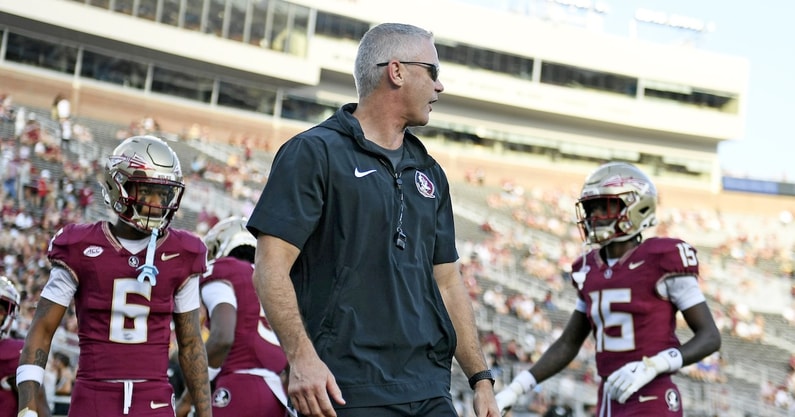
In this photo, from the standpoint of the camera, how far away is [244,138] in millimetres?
33562

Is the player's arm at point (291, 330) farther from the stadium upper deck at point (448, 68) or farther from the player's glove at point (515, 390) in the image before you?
the stadium upper deck at point (448, 68)

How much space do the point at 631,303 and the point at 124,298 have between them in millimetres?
2760

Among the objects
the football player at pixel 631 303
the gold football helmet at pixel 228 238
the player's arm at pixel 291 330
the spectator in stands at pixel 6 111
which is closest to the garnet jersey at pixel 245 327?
the gold football helmet at pixel 228 238

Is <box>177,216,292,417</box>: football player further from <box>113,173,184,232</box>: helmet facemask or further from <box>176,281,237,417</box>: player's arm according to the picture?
<box>113,173,184,232</box>: helmet facemask

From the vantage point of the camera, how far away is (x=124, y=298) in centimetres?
475

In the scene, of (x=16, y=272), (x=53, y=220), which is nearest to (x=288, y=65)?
(x=53, y=220)

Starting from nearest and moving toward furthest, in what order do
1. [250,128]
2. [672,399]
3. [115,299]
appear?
[115,299], [672,399], [250,128]

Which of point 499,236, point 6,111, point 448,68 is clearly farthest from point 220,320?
point 448,68

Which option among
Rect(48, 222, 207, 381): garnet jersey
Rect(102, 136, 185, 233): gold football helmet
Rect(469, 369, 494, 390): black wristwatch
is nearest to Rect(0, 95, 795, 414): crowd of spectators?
Rect(102, 136, 185, 233): gold football helmet

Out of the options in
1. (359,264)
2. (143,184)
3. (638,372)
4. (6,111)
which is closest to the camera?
(359,264)

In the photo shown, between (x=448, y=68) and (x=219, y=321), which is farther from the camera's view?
(x=448, y=68)

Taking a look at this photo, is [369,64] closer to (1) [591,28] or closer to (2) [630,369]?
(2) [630,369]

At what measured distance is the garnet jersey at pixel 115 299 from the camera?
472 centimetres

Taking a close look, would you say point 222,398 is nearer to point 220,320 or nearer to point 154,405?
point 220,320
